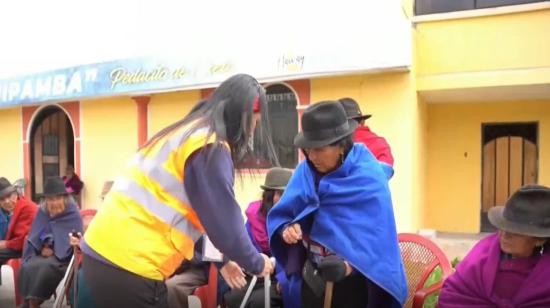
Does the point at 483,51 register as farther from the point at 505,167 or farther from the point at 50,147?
the point at 50,147

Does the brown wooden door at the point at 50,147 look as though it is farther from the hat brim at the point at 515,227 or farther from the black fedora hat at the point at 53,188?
the hat brim at the point at 515,227

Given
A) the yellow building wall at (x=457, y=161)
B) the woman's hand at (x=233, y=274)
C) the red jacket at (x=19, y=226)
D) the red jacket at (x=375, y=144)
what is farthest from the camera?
the yellow building wall at (x=457, y=161)

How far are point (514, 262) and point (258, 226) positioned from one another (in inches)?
83.6

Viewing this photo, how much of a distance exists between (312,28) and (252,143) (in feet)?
20.0

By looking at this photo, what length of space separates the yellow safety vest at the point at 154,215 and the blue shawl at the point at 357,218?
0.73 m

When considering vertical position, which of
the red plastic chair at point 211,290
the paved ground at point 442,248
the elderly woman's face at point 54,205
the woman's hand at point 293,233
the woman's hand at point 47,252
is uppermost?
the woman's hand at point 293,233

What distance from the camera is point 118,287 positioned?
194cm

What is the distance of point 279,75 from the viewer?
26.7ft

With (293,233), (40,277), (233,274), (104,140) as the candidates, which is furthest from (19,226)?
(104,140)

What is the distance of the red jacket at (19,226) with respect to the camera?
5.24 m

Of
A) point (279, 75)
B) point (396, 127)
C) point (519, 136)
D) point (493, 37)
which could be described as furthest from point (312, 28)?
point (519, 136)

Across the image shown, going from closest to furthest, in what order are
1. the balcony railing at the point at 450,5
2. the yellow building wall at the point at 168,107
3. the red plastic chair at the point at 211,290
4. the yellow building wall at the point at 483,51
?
the red plastic chair at the point at 211,290 → the yellow building wall at the point at 483,51 → the balcony railing at the point at 450,5 → the yellow building wall at the point at 168,107

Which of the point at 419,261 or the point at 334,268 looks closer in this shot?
the point at 334,268

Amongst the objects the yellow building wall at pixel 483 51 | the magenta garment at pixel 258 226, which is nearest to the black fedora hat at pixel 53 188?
the magenta garment at pixel 258 226
